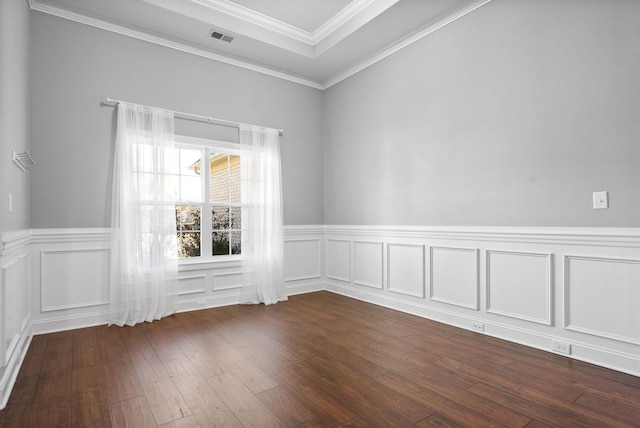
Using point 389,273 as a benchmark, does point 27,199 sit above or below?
above

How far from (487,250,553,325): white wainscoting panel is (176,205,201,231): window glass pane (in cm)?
333

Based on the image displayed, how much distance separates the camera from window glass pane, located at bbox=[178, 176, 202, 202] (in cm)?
434

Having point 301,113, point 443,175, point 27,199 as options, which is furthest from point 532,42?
point 27,199

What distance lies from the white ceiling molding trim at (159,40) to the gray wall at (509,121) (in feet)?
3.90

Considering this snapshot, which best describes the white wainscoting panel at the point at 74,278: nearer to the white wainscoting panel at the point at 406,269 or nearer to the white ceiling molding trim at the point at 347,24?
the white wainscoting panel at the point at 406,269

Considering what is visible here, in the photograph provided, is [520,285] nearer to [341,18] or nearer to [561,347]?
[561,347]

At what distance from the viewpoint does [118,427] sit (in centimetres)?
187

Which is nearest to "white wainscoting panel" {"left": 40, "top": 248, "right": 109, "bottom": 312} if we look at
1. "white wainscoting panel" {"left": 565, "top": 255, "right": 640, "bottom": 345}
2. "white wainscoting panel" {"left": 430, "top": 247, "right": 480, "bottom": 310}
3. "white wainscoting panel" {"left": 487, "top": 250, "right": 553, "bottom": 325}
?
"white wainscoting panel" {"left": 430, "top": 247, "right": 480, "bottom": 310}

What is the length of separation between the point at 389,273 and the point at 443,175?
1360 millimetres

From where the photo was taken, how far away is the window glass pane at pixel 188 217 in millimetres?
4324

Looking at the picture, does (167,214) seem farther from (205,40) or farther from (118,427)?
(118,427)

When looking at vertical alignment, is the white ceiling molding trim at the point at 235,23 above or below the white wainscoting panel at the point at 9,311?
above

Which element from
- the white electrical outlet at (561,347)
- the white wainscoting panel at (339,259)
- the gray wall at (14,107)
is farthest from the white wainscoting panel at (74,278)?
the white electrical outlet at (561,347)

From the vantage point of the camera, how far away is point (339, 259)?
5129mm
